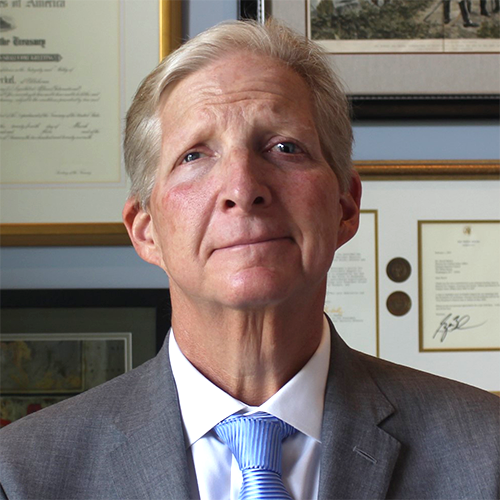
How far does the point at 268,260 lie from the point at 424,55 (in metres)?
0.67

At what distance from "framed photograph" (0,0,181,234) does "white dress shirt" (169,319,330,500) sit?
1.55ft

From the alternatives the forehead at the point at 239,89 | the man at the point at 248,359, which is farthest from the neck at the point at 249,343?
the forehead at the point at 239,89

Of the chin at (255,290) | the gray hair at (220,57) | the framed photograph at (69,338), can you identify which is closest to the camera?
the chin at (255,290)

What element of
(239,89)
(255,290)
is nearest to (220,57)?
(239,89)

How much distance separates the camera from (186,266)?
0.85 metres

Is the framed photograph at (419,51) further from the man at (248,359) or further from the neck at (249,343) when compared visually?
the neck at (249,343)

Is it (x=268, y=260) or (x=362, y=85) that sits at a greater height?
(x=362, y=85)

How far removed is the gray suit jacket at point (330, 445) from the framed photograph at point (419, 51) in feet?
1.83

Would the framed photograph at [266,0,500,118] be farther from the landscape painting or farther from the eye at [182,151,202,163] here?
the eye at [182,151,202,163]

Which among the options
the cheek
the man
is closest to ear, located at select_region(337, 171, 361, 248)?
the man

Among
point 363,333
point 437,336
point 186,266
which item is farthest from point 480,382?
point 186,266

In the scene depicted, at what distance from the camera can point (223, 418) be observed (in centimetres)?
87

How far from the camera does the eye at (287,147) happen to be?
2.90ft

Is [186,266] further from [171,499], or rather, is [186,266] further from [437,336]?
[437,336]
